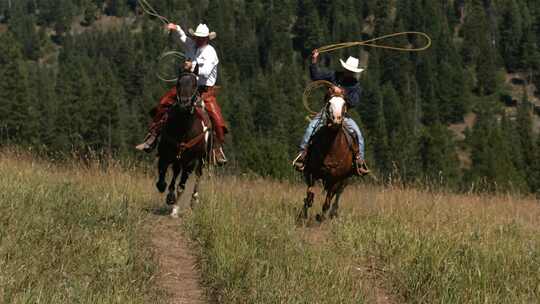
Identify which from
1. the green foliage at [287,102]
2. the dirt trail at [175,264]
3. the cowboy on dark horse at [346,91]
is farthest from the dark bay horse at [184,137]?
the green foliage at [287,102]

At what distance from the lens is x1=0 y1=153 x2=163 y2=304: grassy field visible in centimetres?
664

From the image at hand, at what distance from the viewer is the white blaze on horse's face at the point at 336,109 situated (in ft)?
39.6

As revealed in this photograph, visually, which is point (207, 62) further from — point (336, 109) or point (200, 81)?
point (336, 109)

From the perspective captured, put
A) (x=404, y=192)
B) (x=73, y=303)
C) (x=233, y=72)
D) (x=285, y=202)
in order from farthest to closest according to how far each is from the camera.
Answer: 1. (x=233, y=72)
2. (x=404, y=192)
3. (x=285, y=202)
4. (x=73, y=303)

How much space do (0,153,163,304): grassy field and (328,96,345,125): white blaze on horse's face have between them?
350 cm

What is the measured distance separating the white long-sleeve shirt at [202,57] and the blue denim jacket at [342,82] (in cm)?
185

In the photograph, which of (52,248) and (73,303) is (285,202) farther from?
(73,303)

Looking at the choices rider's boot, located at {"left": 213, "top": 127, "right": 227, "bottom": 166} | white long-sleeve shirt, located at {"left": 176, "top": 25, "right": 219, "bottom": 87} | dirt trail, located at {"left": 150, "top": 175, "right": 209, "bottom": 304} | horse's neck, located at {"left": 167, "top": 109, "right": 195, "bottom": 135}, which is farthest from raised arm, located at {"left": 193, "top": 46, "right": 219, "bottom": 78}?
dirt trail, located at {"left": 150, "top": 175, "right": 209, "bottom": 304}

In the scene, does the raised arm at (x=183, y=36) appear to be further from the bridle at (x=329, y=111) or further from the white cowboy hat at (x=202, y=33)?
the bridle at (x=329, y=111)

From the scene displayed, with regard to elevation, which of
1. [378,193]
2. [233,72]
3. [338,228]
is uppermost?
[338,228]

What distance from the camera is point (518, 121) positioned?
15950 cm

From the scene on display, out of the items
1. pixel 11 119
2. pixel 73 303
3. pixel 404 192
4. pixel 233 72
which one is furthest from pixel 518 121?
pixel 73 303

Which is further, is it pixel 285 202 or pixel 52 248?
pixel 285 202

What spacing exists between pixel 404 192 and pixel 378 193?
0.53 meters
